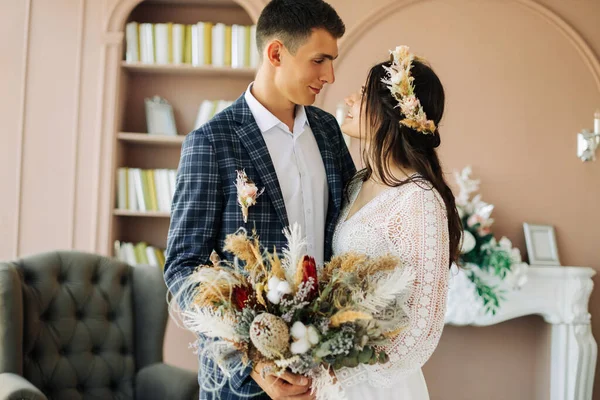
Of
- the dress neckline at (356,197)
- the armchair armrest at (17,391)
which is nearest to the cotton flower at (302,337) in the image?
the dress neckline at (356,197)

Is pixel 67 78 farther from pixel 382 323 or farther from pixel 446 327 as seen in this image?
pixel 382 323

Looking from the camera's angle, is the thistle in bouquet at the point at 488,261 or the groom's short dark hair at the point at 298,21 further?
the thistle in bouquet at the point at 488,261

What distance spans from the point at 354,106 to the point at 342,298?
2.63 feet

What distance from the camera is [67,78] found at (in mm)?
4340

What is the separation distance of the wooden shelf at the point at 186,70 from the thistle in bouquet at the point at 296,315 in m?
2.88

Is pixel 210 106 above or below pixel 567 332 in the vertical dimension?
above

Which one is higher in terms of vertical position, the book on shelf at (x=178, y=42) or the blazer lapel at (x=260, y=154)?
the book on shelf at (x=178, y=42)

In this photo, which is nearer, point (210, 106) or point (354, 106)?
point (354, 106)

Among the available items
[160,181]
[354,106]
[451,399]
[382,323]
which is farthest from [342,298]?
[451,399]

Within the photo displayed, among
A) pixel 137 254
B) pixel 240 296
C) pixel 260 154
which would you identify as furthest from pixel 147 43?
pixel 240 296

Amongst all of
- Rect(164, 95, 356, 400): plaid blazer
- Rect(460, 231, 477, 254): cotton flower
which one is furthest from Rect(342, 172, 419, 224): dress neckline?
Rect(460, 231, 477, 254): cotton flower

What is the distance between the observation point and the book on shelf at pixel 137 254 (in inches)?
168

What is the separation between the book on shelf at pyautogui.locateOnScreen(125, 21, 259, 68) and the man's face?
2191mm

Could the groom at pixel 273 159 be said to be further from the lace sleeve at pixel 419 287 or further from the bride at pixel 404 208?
the lace sleeve at pixel 419 287
